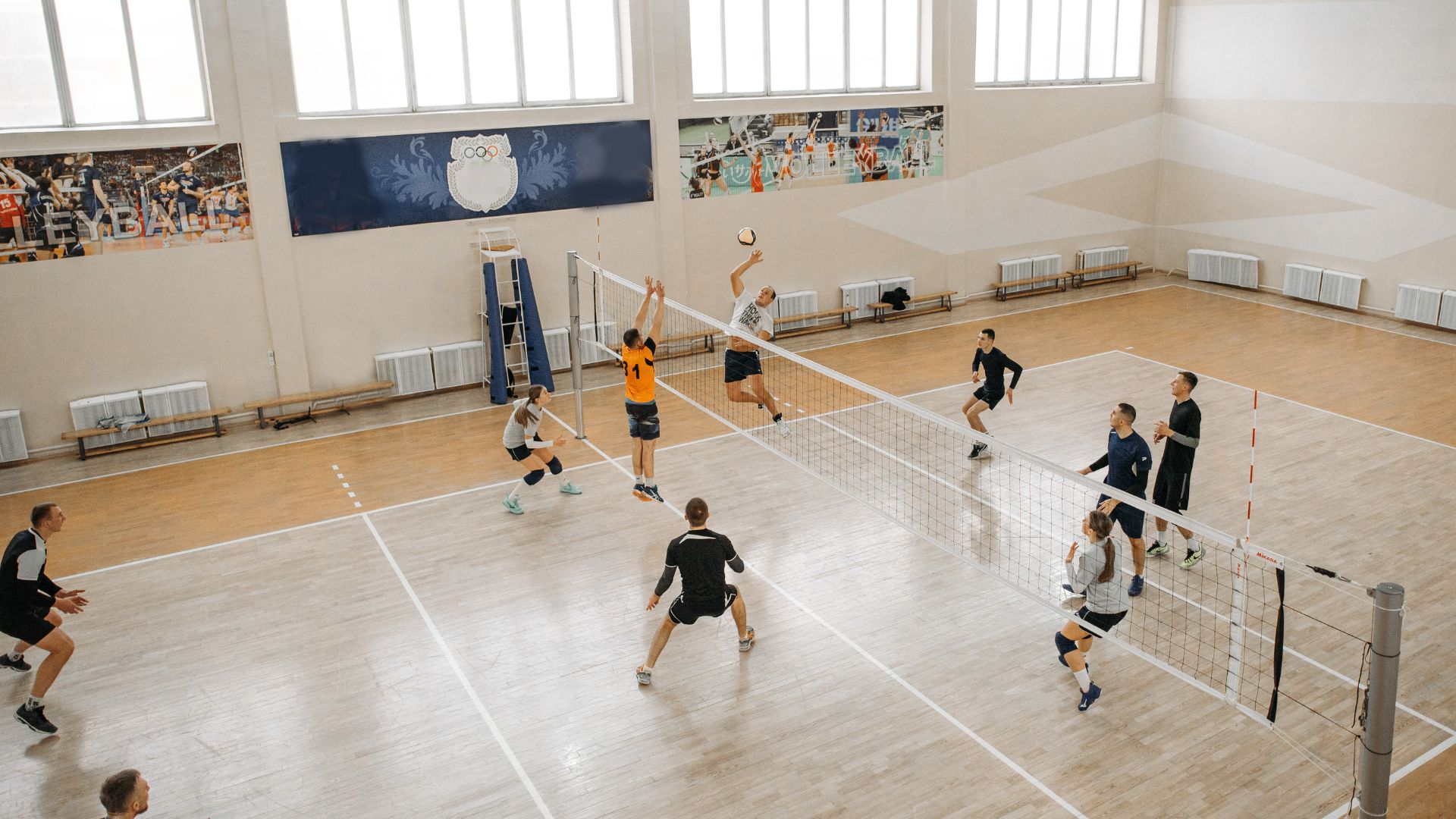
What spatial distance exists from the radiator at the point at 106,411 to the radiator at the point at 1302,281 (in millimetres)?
19796

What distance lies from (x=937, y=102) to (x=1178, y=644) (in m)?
13.3

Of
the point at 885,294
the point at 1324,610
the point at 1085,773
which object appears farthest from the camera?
the point at 885,294

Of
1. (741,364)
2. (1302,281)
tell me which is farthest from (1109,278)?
(741,364)

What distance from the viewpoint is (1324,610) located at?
9.30 metres

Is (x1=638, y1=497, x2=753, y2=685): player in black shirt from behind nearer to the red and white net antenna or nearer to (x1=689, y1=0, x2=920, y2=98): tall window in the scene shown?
the red and white net antenna

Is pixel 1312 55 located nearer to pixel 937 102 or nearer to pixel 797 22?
pixel 937 102

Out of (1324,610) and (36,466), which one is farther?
(36,466)

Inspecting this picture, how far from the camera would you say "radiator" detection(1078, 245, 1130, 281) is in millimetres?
22094

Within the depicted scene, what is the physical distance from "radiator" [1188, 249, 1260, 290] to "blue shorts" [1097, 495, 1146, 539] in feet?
46.6

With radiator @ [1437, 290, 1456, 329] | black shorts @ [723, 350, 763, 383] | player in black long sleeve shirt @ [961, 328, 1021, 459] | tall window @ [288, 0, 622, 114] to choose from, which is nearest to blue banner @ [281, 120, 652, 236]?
tall window @ [288, 0, 622, 114]

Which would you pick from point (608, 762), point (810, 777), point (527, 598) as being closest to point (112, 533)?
point (527, 598)

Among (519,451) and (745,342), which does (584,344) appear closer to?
(745,342)

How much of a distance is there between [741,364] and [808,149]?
7.18m

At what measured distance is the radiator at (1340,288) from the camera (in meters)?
19.2
